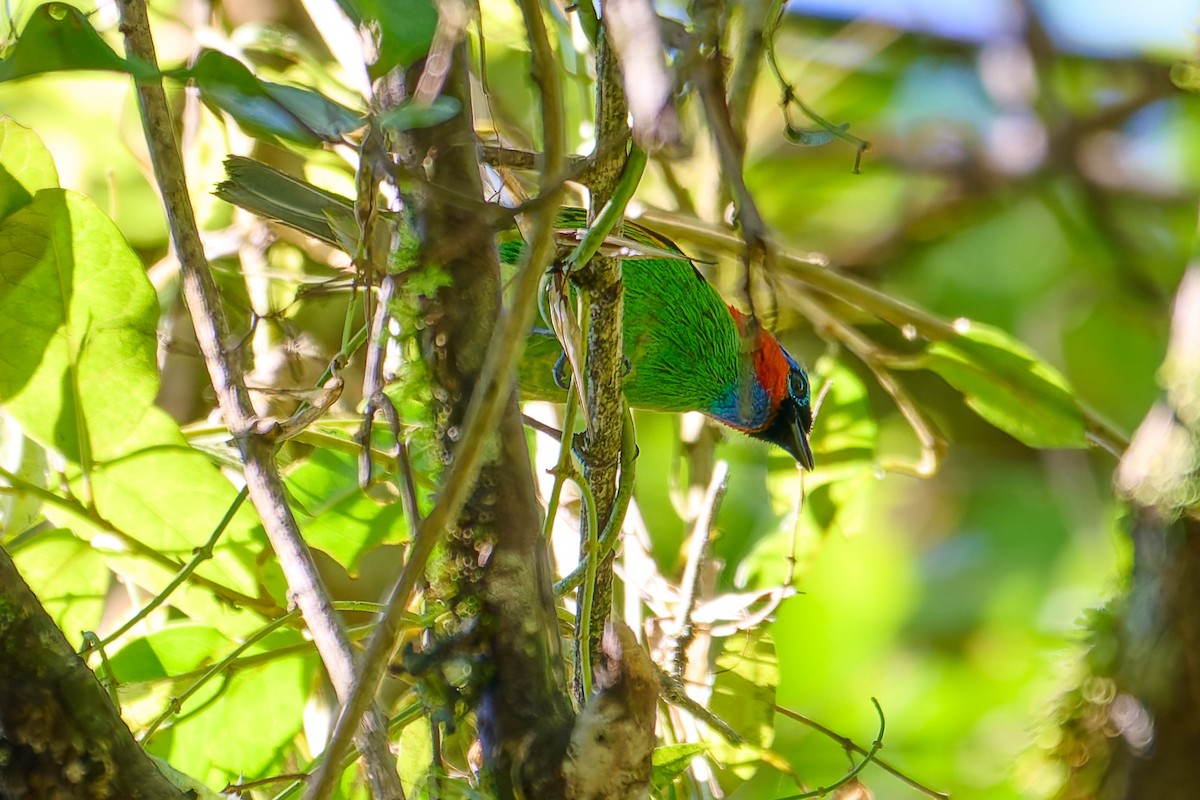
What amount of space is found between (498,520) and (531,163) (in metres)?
0.49

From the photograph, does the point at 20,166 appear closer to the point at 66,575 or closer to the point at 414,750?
the point at 66,575

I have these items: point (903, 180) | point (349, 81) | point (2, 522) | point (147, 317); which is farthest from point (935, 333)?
point (903, 180)

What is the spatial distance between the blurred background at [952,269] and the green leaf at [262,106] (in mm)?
2138

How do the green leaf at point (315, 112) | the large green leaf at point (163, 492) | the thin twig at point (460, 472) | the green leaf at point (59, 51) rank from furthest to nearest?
the large green leaf at point (163, 492) → the green leaf at point (315, 112) → the green leaf at point (59, 51) → the thin twig at point (460, 472)

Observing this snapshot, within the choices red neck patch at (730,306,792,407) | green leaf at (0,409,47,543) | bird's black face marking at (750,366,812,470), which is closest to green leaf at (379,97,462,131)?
green leaf at (0,409,47,543)

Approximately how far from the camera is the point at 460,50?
134 centimetres

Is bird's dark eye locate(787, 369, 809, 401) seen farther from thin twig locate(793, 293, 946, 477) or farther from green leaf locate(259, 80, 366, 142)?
green leaf locate(259, 80, 366, 142)

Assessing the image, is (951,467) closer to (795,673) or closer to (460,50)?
(795,673)

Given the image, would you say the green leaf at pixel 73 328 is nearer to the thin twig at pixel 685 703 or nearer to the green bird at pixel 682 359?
the green bird at pixel 682 359

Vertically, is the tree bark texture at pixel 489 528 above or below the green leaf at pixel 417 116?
below

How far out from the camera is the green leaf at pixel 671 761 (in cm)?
133

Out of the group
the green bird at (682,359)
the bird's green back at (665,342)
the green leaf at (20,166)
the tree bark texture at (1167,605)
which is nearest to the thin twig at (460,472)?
the tree bark texture at (1167,605)

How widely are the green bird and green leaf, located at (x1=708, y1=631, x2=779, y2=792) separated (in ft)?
1.83

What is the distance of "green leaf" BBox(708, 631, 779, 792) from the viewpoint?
2.00 m
